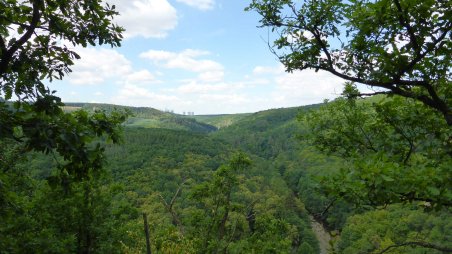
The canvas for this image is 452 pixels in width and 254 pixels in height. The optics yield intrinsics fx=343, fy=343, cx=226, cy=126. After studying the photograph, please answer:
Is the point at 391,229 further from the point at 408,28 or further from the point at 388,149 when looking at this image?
the point at 408,28

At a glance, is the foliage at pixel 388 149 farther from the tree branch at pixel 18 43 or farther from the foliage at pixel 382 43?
the tree branch at pixel 18 43

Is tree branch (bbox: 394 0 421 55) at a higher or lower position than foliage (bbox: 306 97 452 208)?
higher

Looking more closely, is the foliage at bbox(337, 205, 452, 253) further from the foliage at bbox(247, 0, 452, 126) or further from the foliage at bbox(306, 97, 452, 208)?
the foliage at bbox(247, 0, 452, 126)

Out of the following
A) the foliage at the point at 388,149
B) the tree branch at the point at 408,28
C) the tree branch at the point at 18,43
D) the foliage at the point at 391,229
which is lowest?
the foliage at the point at 391,229

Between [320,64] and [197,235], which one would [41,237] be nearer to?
[197,235]

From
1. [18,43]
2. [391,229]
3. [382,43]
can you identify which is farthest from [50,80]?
[391,229]

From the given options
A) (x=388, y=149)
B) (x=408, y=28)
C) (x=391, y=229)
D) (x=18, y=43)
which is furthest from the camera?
(x=391, y=229)

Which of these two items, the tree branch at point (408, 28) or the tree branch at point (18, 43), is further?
the tree branch at point (408, 28)

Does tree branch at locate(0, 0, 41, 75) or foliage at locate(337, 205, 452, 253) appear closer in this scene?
tree branch at locate(0, 0, 41, 75)

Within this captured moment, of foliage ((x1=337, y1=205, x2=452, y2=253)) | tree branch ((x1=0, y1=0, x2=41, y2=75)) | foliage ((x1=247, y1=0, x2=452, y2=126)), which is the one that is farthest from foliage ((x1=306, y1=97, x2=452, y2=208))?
foliage ((x1=337, y1=205, x2=452, y2=253))

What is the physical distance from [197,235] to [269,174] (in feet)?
368

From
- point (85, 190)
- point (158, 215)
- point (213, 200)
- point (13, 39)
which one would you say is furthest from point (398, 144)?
point (158, 215)

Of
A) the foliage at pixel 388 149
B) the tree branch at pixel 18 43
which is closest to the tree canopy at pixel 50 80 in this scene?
the tree branch at pixel 18 43

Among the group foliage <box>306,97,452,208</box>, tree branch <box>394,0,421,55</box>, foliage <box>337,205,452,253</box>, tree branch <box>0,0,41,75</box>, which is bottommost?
foliage <box>337,205,452,253</box>
